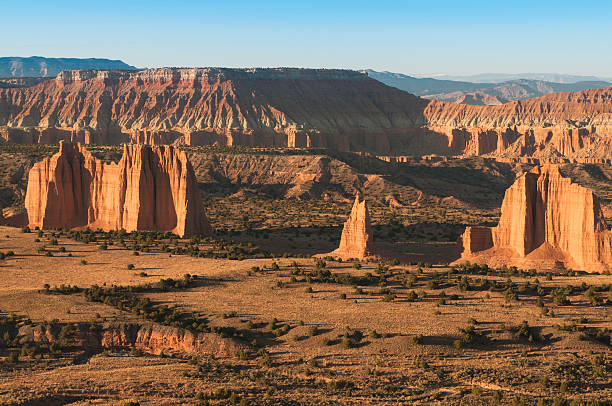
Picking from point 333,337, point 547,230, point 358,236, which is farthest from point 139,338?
point 547,230

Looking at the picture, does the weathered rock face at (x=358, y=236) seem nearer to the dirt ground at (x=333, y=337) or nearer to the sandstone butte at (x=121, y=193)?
the dirt ground at (x=333, y=337)

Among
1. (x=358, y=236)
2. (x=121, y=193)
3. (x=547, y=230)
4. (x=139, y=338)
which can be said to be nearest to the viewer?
(x=139, y=338)

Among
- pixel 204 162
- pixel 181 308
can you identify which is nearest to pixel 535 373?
pixel 181 308

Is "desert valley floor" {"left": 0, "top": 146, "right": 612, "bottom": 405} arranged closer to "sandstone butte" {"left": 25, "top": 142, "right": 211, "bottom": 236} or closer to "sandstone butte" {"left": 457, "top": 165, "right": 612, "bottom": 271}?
"sandstone butte" {"left": 457, "top": 165, "right": 612, "bottom": 271}

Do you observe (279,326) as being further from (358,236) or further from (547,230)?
(547,230)

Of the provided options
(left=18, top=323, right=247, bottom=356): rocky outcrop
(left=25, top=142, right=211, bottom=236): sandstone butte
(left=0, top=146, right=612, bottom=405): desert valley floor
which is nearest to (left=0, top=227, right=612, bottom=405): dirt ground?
(left=0, top=146, right=612, bottom=405): desert valley floor

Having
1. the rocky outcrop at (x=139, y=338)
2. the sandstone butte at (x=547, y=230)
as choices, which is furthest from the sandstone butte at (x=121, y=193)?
the rocky outcrop at (x=139, y=338)
